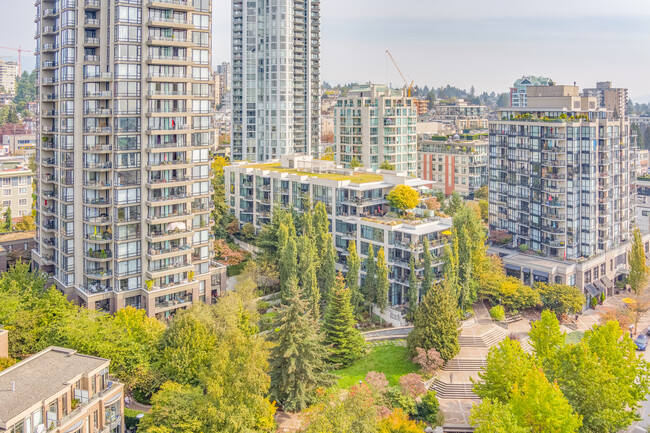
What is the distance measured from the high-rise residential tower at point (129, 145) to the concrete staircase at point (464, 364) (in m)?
27.3

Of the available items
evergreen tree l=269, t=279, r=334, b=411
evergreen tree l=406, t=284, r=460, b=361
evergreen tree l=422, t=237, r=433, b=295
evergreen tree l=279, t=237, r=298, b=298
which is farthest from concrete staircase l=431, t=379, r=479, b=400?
evergreen tree l=279, t=237, r=298, b=298

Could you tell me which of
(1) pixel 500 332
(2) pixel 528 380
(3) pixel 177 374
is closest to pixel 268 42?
(1) pixel 500 332

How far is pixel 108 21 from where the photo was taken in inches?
2432

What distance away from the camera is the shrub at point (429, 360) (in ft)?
179

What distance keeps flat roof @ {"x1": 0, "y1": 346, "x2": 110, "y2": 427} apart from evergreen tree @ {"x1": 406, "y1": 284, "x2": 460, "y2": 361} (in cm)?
2803

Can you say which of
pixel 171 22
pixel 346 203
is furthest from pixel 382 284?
pixel 171 22

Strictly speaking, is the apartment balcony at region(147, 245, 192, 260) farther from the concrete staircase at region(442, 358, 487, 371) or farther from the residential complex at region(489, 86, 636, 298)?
the residential complex at region(489, 86, 636, 298)

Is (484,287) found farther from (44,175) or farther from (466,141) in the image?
(466,141)

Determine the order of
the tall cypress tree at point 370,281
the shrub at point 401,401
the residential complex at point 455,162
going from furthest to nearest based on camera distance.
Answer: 1. the residential complex at point 455,162
2. the tall cypress tree at point 370,281
3. the shrub at point 401,401

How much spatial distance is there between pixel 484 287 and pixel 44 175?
51.6m

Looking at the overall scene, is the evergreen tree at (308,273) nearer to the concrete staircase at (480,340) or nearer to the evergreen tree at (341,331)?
the evergreen tree at (341,331)

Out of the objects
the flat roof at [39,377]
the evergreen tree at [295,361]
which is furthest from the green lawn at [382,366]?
the flat roof at [39,377]

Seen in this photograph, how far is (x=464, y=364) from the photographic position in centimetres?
5772

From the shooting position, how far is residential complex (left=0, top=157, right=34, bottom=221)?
108 meters
